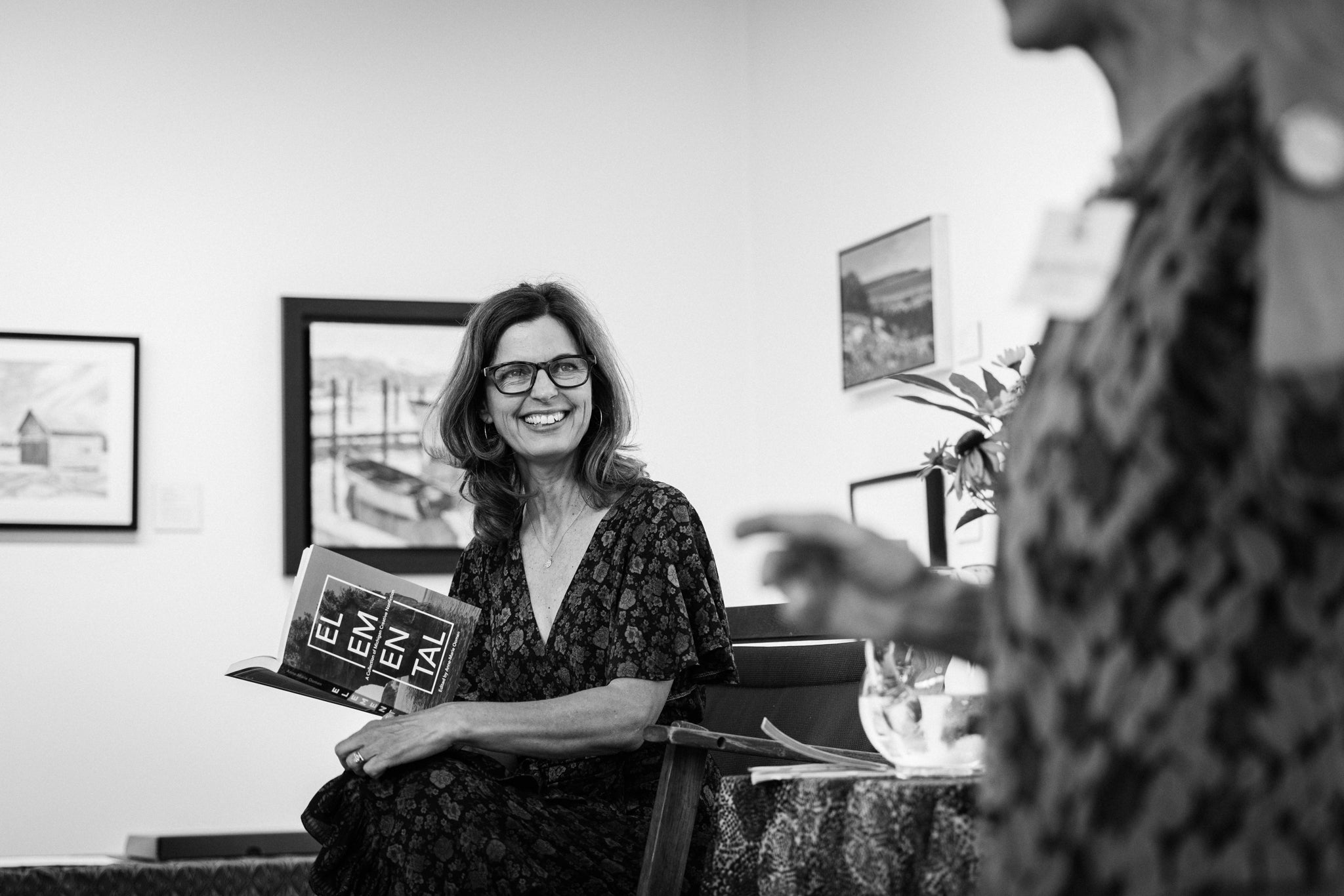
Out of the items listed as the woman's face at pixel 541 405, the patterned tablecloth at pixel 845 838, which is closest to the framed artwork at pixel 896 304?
the woman's face at pixel 541 405

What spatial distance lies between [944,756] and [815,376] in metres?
2.65

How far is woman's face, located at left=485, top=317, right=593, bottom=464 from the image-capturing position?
9.01 ft

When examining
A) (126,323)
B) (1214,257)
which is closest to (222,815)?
(126,323)

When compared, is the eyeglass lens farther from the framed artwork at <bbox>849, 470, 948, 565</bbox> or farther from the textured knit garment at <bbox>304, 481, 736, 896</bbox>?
the framed artwork at <bbox>849, 470, 948, 565</bbox>

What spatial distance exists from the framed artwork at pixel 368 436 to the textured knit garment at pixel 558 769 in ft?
4.93

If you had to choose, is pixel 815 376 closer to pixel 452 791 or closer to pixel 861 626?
pixel 452 791

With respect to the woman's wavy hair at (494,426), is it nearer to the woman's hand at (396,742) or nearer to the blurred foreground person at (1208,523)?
the woman's hand at (396,742)

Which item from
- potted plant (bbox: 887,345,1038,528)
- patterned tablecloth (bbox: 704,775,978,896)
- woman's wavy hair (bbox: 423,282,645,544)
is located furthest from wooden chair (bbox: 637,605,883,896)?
woman's wavy hair (bbox: 423,282,645,544)

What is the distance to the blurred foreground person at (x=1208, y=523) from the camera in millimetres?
716

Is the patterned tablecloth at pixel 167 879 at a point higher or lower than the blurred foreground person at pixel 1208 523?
lower

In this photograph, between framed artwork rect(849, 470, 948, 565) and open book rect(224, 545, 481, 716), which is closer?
open book rect(224, 545, 481, 716)

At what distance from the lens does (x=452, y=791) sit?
7.64 ft

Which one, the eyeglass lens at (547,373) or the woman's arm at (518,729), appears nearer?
the woman's arm at (518,729)

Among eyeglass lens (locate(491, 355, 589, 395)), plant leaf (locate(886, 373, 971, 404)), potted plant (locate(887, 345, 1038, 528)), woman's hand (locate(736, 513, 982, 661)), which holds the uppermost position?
eyeglass lens (locate(491, 355, 589, 395))
